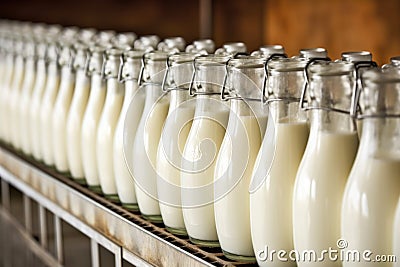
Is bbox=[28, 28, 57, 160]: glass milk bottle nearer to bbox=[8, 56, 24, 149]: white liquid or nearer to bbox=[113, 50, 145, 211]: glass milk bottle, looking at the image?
bbox=[8, 56, 24, 149]: white liquid

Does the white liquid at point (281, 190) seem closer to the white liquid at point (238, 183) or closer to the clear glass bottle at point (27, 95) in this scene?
the white liquid at point (238, 183)

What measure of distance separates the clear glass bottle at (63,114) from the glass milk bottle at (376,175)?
2.46 ft

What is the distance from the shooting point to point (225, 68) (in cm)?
92

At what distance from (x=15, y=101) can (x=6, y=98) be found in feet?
0.33

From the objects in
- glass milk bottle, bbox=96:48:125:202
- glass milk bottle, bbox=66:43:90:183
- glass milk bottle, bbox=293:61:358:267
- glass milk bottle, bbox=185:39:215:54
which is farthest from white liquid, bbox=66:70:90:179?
glass milk bottle, bbox=293:61:358:267

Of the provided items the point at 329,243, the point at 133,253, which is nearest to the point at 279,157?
the point at 329,243

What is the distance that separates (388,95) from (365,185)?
85mm

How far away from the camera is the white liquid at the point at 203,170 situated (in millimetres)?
912

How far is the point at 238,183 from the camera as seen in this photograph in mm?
858

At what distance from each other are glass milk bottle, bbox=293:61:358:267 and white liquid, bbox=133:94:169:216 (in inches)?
11.7

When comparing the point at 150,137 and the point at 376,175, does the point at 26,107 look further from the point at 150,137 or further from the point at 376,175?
the point at 376,175

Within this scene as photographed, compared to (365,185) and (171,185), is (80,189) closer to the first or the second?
(171,185)

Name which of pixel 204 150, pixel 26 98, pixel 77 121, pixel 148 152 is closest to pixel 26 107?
pixel 26 98

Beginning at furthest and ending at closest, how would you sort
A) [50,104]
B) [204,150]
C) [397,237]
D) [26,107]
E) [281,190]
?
[26,107], [50,104], [204,150], [281,190], [397,237]
